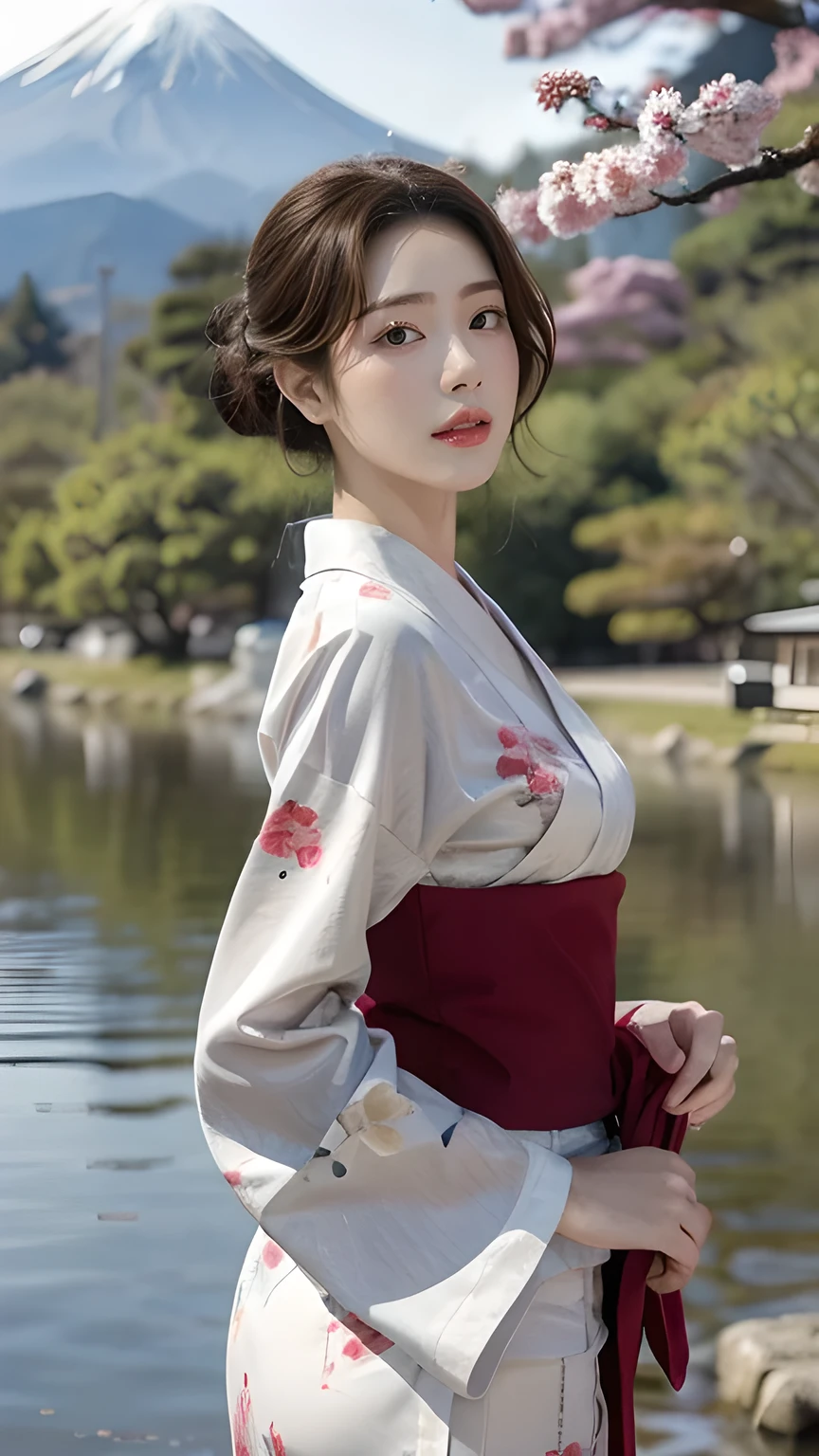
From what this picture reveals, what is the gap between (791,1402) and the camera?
172 cm

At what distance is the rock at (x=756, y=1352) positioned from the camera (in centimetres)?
179

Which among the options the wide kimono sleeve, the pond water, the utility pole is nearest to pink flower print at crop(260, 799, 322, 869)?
the wide kimono sleeve

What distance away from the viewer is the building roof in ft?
20.8

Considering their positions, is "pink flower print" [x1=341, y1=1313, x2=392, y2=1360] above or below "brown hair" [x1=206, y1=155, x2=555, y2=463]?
below

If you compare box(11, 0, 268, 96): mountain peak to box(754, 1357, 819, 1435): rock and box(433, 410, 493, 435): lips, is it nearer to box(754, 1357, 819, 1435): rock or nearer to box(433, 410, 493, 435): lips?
box(754, 1357, 819, 1435): rock

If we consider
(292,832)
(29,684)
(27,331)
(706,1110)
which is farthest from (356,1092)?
(29,684)

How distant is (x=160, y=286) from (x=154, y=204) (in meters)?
0.33

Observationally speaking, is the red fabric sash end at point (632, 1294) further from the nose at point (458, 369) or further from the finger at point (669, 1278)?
the nose at point (458, 369)

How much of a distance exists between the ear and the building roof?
5747 mm

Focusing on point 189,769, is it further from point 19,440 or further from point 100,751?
point 19,440

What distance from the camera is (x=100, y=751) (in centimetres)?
738

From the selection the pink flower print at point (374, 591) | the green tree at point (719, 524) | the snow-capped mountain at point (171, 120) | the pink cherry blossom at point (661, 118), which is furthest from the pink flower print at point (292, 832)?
the green tree at point (719, 524)

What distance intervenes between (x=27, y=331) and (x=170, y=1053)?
3411mm

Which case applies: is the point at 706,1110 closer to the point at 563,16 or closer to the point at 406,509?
the point at 406,509
